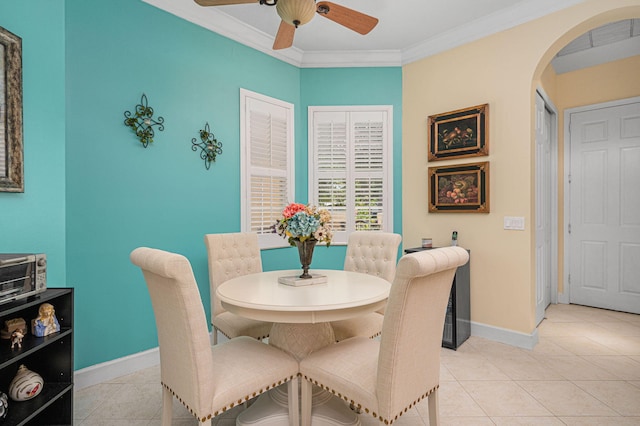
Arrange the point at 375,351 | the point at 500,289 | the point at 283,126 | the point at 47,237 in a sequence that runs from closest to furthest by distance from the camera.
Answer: the point at 375,351 → the point at 47,237 → the point at 500,289 → the point at 283,126

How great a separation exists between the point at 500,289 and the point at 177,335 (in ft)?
9.53

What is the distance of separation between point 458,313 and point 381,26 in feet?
9.32

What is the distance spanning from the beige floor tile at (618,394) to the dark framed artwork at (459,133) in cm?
200

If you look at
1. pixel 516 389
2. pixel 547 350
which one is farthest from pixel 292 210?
pixel 547 350

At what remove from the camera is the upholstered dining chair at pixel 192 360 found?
54.4 inches

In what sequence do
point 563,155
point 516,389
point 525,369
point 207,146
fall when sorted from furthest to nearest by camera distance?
point 563,155 < point 207,146 < point 525,369 < point 516,389

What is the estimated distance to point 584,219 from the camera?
4180mm

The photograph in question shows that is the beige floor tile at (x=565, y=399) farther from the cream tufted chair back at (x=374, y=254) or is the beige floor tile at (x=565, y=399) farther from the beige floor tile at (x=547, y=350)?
the cream tufted chair back at (x=374, y=254)

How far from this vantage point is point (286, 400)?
1958 mm

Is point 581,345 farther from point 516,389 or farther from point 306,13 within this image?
point 306,13

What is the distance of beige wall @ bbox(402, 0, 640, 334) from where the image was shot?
2.92 meters

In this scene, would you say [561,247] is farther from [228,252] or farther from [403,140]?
[228,252]

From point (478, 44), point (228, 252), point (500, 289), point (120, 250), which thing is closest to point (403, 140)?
point (478, 44)

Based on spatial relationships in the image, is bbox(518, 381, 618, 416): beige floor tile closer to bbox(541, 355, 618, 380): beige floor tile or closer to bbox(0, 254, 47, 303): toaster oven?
bbox(541, 355, 618, 380): beige floor tile
